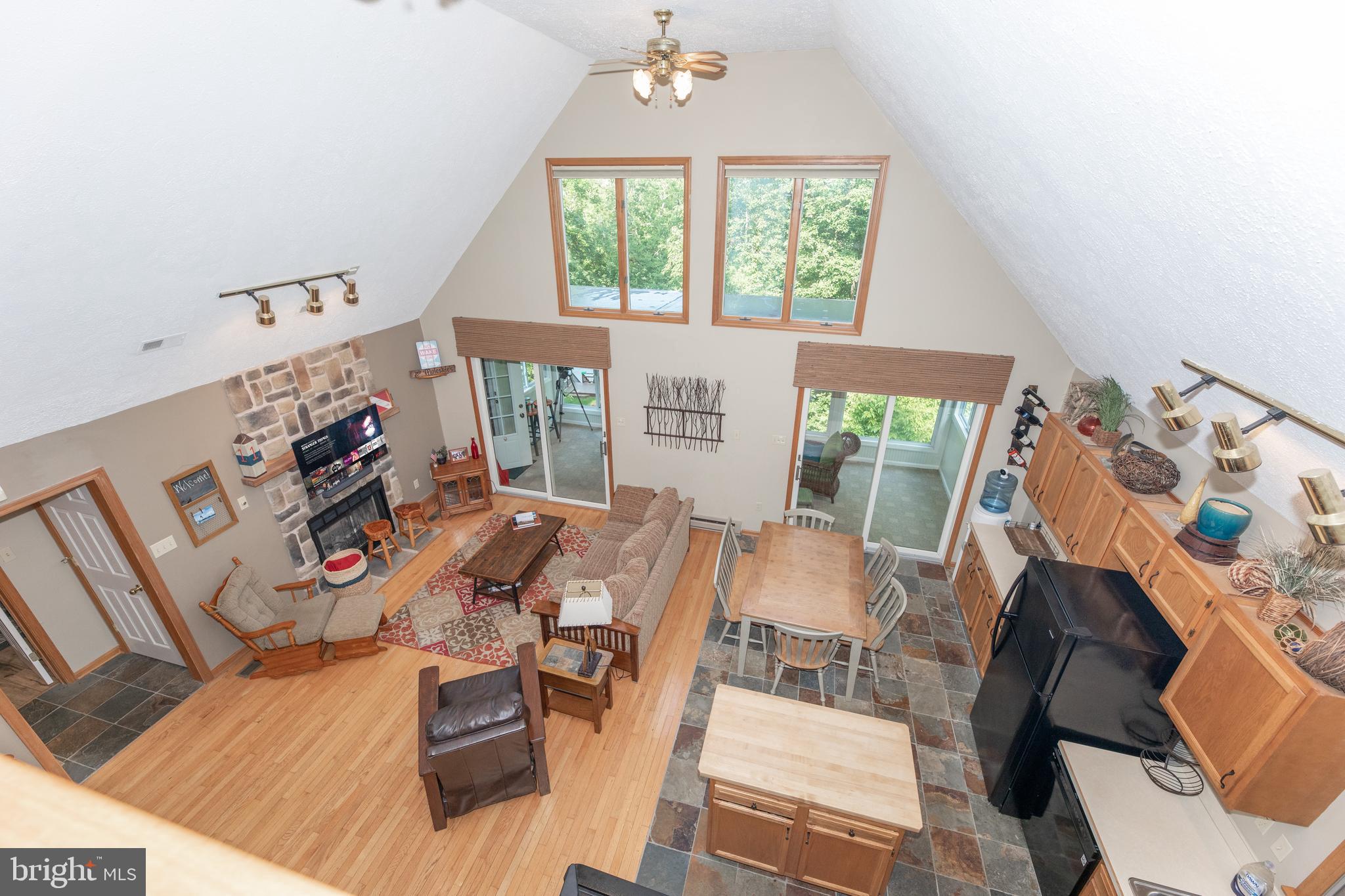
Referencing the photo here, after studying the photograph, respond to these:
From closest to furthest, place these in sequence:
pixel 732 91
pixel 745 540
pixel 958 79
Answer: pixel 958 79 < pixel 732 91 < pixel 745 540

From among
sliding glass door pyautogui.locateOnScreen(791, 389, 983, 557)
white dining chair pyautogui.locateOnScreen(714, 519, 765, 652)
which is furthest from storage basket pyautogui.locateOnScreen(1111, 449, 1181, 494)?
white dining chair pyautogui.locateOnScreen(714, 519, 765, 652)

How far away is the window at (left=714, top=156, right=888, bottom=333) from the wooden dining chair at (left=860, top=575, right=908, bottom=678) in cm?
268

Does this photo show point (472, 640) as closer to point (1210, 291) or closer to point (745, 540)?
point (745, 540)

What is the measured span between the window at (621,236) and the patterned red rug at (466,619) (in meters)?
2.96

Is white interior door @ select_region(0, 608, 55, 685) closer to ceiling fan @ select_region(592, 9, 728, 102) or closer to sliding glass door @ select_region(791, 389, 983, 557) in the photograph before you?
ceiling fan @ select_region(592, 9, 728, 102)

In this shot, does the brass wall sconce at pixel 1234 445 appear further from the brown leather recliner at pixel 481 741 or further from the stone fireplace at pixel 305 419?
the stone fireplace at pixel 305 419

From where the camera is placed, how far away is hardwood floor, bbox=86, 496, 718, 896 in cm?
393

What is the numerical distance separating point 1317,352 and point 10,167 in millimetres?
5197

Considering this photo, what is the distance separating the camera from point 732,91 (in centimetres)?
554

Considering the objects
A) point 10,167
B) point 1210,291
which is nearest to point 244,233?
point 10,167

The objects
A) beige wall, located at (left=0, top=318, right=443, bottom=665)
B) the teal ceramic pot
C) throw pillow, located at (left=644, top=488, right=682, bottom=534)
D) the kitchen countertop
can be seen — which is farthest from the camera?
throw pillow, located at (left=644, top=488, right=682, bottom=534)

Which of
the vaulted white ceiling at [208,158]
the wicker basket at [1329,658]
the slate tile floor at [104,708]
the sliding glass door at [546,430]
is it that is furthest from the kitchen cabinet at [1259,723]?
the slate tile floor at [104,708]

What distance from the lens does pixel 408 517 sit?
717 centimetres

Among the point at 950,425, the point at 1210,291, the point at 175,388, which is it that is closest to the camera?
the point at 1210,291
